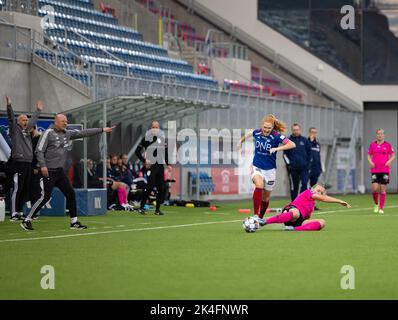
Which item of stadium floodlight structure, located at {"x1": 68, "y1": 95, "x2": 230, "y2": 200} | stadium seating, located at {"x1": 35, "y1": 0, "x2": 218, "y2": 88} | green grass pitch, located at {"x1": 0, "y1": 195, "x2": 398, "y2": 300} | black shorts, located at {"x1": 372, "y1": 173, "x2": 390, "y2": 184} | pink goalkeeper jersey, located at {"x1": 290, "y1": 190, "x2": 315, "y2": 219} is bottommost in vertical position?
green grass pitch, located at {"x1": 0, "y1": 195, "x2": 398, "y2": 300}

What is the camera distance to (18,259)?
13867mm

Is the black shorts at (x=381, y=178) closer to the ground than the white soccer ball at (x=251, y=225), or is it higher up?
higher up

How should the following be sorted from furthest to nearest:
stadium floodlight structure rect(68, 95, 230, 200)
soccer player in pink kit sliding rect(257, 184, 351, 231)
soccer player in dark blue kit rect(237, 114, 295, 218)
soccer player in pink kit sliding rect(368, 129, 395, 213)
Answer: soccer player in pink kit sliding rect(368, 129, 395, 213)
stadium floodlight structure rect(68, 95, 230, 200)
soccer player in dark blue kit rect(237, 114, 295, 218)
soccer player in pink kit sliding rect(257, 184, 351, 231)

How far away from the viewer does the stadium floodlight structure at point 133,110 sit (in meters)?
26.1

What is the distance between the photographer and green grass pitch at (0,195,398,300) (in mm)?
10789

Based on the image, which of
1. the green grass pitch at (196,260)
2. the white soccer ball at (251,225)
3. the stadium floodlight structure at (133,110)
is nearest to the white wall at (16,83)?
the stadium floodlight structure at (133,110)

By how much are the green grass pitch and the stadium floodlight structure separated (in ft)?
17.7

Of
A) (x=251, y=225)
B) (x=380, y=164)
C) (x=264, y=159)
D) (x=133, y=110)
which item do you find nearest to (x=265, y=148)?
(x=264, y=159)

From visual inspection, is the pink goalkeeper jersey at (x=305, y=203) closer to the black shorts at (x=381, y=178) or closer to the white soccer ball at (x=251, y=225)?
the white soccer ball at (x=251, y=225)

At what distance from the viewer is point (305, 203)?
18.3 m

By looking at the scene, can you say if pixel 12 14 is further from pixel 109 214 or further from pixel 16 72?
pixel 109 214

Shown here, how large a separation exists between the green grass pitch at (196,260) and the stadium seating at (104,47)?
11014mm

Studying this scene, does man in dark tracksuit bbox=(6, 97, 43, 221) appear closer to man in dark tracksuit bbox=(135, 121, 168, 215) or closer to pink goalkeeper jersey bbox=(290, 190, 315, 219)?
man in dark tracksuit bbox=(135, 121, 168, 215)

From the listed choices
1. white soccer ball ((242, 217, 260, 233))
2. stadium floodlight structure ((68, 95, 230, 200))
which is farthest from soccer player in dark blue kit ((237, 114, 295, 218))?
stadium floodlight structure ((68, 95, 230, 200))
